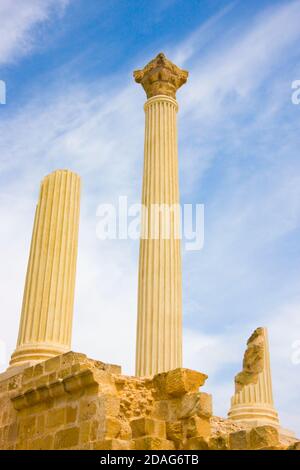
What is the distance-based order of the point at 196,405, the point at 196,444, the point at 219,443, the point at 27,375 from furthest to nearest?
the point at 27,375, the point at 196,405, the point at 196,444, the point at 219,443

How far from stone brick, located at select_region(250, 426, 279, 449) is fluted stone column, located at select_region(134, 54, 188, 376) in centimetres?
943

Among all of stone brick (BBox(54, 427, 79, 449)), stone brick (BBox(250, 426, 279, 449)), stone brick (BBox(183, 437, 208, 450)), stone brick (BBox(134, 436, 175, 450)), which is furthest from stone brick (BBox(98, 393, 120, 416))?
stone brick (BBox(250, 426, 279, 449))

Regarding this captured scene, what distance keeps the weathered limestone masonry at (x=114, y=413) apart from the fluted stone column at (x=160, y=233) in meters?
7.63

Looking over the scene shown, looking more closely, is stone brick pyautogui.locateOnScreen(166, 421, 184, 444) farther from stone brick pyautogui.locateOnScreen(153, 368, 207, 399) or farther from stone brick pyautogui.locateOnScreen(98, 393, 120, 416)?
stone brick pyautogui.locateOnScreen(98, 393, 120, 416)

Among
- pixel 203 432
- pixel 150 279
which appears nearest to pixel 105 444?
pixel 203 432

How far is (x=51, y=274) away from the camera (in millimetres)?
14172

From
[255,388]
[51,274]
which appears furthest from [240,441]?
[255,388]

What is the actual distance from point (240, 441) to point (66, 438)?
9.62 ft

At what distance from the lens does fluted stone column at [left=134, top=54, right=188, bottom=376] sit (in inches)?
757

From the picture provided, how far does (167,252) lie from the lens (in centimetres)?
2098

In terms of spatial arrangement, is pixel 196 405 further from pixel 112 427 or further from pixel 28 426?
pixel 28 426

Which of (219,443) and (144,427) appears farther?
(144,427)

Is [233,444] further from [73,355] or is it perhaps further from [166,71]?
[166,71]

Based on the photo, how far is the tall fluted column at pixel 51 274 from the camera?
1344cm
